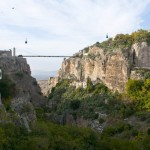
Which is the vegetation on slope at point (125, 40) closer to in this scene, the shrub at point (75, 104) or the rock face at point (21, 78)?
the shrub at point (75, 104)

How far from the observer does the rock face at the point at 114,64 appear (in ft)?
184

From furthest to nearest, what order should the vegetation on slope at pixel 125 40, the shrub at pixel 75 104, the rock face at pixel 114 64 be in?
the vegetation on slope at pixel 125 40, the rock face at pixel 114 64, the shrub at pixel 75 104

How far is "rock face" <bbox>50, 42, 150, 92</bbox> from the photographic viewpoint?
184 feet

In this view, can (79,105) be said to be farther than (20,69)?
Yes

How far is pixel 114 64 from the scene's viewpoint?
187 ft

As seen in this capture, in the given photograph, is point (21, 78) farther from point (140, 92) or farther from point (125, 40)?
point (125, 40)

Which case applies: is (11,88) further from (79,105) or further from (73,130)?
(79,105)

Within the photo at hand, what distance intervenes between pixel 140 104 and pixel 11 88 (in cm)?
2131

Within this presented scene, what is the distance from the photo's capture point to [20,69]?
45.4 meters

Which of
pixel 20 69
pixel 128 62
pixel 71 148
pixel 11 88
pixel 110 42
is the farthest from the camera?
pixel 110 42

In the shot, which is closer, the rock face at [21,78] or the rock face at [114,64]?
the rock face at [21,78]

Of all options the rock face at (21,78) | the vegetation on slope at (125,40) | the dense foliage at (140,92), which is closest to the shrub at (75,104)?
the dense foliage at (140,92)

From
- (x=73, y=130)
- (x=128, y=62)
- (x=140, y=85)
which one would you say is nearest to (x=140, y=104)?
(x=140, y=85)

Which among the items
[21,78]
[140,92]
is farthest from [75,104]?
[21,78]
